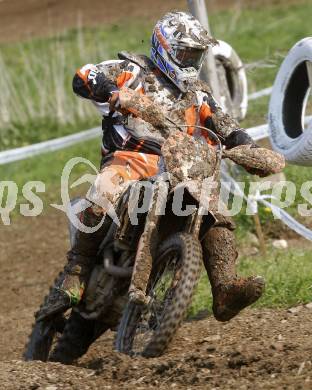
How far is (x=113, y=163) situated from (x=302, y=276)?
1.86 m

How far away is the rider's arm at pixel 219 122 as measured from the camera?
24.5ft

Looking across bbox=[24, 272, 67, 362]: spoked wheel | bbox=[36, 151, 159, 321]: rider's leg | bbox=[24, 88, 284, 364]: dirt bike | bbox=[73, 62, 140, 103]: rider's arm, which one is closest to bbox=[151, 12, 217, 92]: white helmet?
bbox=[73, 62, 140, 103]: rider's arm

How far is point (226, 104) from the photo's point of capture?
11258 millimetres

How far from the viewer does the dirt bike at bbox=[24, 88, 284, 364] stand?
661cm

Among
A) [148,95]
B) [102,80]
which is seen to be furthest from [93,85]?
[148,95]

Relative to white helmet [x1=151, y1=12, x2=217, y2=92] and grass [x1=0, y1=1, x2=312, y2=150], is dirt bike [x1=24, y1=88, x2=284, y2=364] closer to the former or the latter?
white helmet [x1=151, y1=12, x2=217, y2=92]

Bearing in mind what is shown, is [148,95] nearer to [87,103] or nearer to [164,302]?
[164,302]

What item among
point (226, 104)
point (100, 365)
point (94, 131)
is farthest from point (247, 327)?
point (94, 131)

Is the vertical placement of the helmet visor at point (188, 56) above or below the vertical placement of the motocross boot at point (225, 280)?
above

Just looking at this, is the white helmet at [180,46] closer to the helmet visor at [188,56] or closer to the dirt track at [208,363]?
the helmet visor at [188,56]

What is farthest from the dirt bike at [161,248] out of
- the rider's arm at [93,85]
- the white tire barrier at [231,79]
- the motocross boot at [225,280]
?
the white tire barrier at [231,79]

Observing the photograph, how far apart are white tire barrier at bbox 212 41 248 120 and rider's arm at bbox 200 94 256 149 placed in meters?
3.71

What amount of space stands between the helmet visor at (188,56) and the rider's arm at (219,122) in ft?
1.22

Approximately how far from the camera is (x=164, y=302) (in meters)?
6.77
